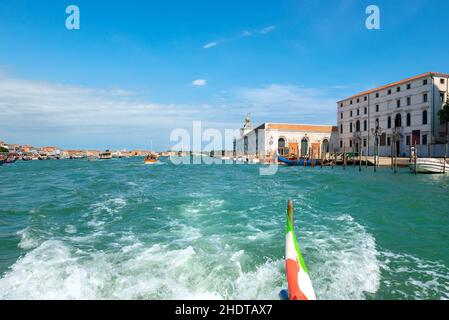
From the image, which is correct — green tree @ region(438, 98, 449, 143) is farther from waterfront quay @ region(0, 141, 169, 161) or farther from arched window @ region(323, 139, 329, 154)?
waterfront quay @ region(0, 141, 169, 161)

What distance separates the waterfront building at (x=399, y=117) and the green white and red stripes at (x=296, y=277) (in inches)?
1398

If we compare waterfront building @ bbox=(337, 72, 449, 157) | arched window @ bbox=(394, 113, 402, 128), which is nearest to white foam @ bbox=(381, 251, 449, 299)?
waterfront building @ bbox=(337, 72, 449, 157)

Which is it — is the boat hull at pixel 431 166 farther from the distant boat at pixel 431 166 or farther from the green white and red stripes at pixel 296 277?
the green white and red stripes at pixel 296 277

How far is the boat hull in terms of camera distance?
26528mm

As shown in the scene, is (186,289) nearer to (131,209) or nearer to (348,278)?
(348,278)

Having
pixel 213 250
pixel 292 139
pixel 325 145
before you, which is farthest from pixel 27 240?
pixel 325 145

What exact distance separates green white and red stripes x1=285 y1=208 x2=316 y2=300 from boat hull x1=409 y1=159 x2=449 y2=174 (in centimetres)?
3025

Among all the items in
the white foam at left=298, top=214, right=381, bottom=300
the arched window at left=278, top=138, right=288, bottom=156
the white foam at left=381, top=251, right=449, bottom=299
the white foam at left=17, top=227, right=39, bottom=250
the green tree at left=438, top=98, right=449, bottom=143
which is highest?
the green tree at left=438, top=98, right=449, bottom=143

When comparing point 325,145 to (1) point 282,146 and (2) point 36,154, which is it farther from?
(2) point 36,154

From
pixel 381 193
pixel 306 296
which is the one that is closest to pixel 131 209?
pixel 306 296

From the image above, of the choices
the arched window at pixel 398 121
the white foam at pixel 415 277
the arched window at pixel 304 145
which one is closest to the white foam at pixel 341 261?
the white foam at pixel 415 277

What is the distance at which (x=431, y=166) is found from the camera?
26828 mm

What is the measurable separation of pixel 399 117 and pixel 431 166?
18.3m

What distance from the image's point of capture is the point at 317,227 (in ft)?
27.1
